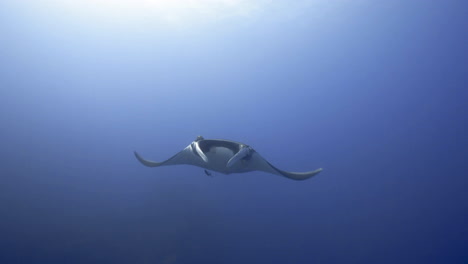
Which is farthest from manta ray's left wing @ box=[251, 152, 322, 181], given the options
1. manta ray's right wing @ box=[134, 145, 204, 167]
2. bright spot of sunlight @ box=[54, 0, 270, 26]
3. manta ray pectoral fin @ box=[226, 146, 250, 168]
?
bright spot of sunlight @ box=[54, 0, 270, 26]

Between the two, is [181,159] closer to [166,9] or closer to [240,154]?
[240,154]

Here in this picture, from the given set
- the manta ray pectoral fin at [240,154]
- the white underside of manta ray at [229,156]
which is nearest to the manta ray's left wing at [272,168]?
the white underside of manta ray at [229,156]

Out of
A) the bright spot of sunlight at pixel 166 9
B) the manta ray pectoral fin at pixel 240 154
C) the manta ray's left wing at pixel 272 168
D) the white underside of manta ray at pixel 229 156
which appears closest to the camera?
the manta ray pectoral fin at pixel 240 154

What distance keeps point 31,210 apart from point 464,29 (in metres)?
33.0

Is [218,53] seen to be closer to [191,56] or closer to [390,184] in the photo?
[191,56]

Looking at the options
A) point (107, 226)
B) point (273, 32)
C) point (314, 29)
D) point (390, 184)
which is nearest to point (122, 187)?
point (107, 226)

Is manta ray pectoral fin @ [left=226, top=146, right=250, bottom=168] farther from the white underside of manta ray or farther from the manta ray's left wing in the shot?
the manta ray's left wing

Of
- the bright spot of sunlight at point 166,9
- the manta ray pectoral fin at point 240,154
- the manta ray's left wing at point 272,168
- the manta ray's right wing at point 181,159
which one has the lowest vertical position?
the manta ray's left wing at point 272,168

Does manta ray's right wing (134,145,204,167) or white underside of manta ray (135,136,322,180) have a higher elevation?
manta ray's right wing (134,145,204,167)

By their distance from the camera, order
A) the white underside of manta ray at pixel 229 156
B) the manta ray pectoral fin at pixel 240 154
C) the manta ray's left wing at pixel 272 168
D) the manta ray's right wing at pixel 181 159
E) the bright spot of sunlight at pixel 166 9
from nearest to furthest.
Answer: the manta ray pectoral fin at pixel 240 154
the white underside of manta ray at pixel 229 156
the manta ray's left wing at pixel 272 168
the manta ray's right wing at pixel 181 159
the bright spot of sunlight at pixel 166 9

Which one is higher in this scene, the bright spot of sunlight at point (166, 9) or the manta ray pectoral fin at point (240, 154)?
the bright spot of sunlight at point (166, 9)

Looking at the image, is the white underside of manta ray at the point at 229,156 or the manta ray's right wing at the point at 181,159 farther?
the manta ray's right wing at the point at 181,159

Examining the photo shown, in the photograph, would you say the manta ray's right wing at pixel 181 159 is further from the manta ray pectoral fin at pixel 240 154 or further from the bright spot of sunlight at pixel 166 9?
the bright spot of sunlight at pixel 166 9

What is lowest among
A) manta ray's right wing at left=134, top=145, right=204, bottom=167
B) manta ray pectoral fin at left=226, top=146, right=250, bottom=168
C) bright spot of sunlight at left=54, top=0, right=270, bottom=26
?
manta ray pectoral fin at left=226, top=146, right=250, bottom=168
